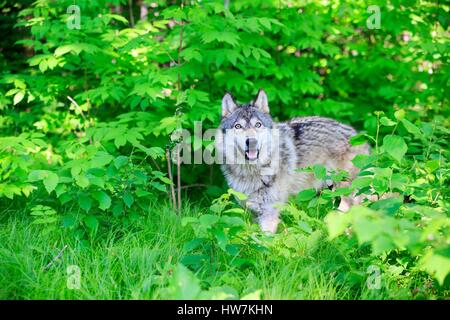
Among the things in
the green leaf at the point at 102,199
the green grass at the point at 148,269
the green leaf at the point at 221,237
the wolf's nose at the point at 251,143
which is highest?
the wolf's nose at the point at 251,143

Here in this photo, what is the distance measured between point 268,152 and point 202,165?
5.15ft

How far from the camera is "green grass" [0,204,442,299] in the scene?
3189 mm

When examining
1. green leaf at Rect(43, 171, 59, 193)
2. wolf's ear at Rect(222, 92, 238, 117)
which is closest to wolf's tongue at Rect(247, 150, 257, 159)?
wolf's ear at Rect(222, 92, 238, 117)

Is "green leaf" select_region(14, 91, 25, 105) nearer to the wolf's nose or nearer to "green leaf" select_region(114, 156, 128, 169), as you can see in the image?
"green leaf" select_region(114, 156, 128, 169)

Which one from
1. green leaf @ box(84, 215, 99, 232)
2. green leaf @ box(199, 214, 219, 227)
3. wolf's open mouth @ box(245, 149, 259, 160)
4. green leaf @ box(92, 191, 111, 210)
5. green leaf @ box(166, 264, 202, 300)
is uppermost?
wolf's open mouth @ box(245, 149, 259, 160)

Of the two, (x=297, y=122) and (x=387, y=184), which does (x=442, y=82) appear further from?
(x=387, y=184)

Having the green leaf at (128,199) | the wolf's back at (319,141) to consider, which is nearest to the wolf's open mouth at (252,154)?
the wolf's back at (319,141)

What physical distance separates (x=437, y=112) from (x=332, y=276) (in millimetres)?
3815

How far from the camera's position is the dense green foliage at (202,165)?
323 centimetres

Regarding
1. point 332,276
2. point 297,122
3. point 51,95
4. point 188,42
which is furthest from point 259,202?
point 51,95

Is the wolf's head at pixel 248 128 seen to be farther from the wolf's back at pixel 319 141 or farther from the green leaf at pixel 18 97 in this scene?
the green leaf at pixel 18 97

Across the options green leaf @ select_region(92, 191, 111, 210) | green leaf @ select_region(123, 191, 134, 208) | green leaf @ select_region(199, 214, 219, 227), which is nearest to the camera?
green leaf @ select_region(199, 214, 219, 227)

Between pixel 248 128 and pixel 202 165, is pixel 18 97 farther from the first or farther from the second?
pixel 248 128
